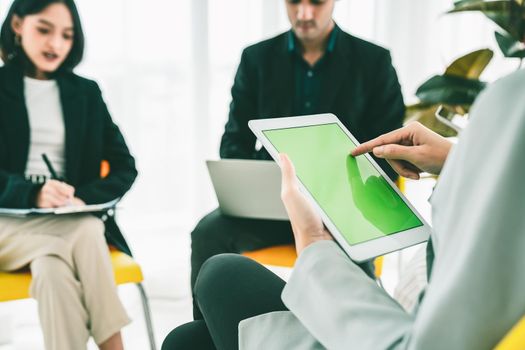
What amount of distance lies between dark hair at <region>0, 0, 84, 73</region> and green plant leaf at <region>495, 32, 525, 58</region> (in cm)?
144

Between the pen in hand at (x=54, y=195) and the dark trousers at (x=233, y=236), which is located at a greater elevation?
the pen in hand at (x=54, y=195)

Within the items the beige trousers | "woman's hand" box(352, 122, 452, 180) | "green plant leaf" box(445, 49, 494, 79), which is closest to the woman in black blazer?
the beige trousers

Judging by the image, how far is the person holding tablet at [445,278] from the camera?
0.49m

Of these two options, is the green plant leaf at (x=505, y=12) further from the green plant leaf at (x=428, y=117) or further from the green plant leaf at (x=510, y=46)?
the green plant leaf at (x=428, y=117)

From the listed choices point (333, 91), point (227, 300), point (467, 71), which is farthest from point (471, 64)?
point (227, 300)

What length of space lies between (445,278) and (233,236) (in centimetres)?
120

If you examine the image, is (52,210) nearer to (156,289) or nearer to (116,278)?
(116,278)

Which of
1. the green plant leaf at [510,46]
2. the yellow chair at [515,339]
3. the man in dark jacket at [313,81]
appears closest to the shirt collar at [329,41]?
the man in dark jacket at [313,81]

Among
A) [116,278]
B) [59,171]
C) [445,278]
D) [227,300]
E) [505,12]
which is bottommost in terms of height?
[116,278]

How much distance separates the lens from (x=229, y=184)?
4.91 feet

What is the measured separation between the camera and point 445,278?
0.52 meters

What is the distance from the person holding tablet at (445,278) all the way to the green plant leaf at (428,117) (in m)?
1.25

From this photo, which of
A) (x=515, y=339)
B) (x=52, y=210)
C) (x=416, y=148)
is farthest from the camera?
(x=52, y=210)

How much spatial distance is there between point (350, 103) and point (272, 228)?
1.74 feet
